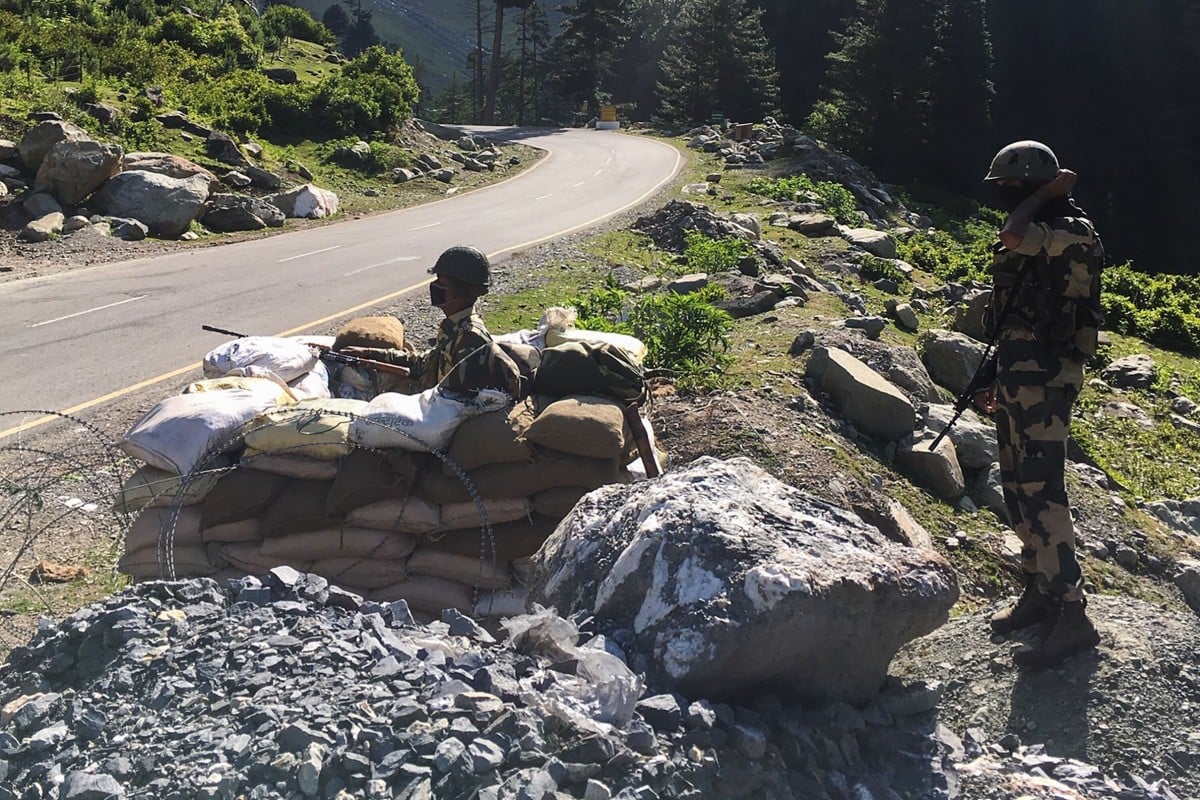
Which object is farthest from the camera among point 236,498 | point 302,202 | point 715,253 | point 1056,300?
point 302,202

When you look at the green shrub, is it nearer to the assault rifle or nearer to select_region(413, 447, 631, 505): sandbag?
the assault rifle

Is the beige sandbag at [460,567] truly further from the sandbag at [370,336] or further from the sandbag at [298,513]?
the sandbag at [370,336]

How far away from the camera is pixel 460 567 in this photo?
4887 millimetres

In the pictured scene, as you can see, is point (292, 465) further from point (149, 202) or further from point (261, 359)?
point (149, 202)

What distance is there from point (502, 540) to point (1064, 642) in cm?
266

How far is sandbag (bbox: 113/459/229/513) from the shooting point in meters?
4.59

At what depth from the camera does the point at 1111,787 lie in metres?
3.01

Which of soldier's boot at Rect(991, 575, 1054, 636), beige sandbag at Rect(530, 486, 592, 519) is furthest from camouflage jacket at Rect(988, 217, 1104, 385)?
beige sandbag at Rect(530, 486, 592, 519)

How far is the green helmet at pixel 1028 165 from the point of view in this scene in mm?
3764

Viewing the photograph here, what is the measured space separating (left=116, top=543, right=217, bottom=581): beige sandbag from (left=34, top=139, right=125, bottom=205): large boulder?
13.1 meters

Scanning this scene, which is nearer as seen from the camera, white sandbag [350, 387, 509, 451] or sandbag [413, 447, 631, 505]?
white sandbag [350, 387, 509, 451]

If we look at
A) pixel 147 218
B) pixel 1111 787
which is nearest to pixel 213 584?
pixel 1111 787

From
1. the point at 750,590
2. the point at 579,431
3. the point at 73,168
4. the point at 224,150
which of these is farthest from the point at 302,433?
the point at 224,150

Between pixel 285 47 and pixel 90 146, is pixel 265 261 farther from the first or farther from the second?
pixel 285 47
